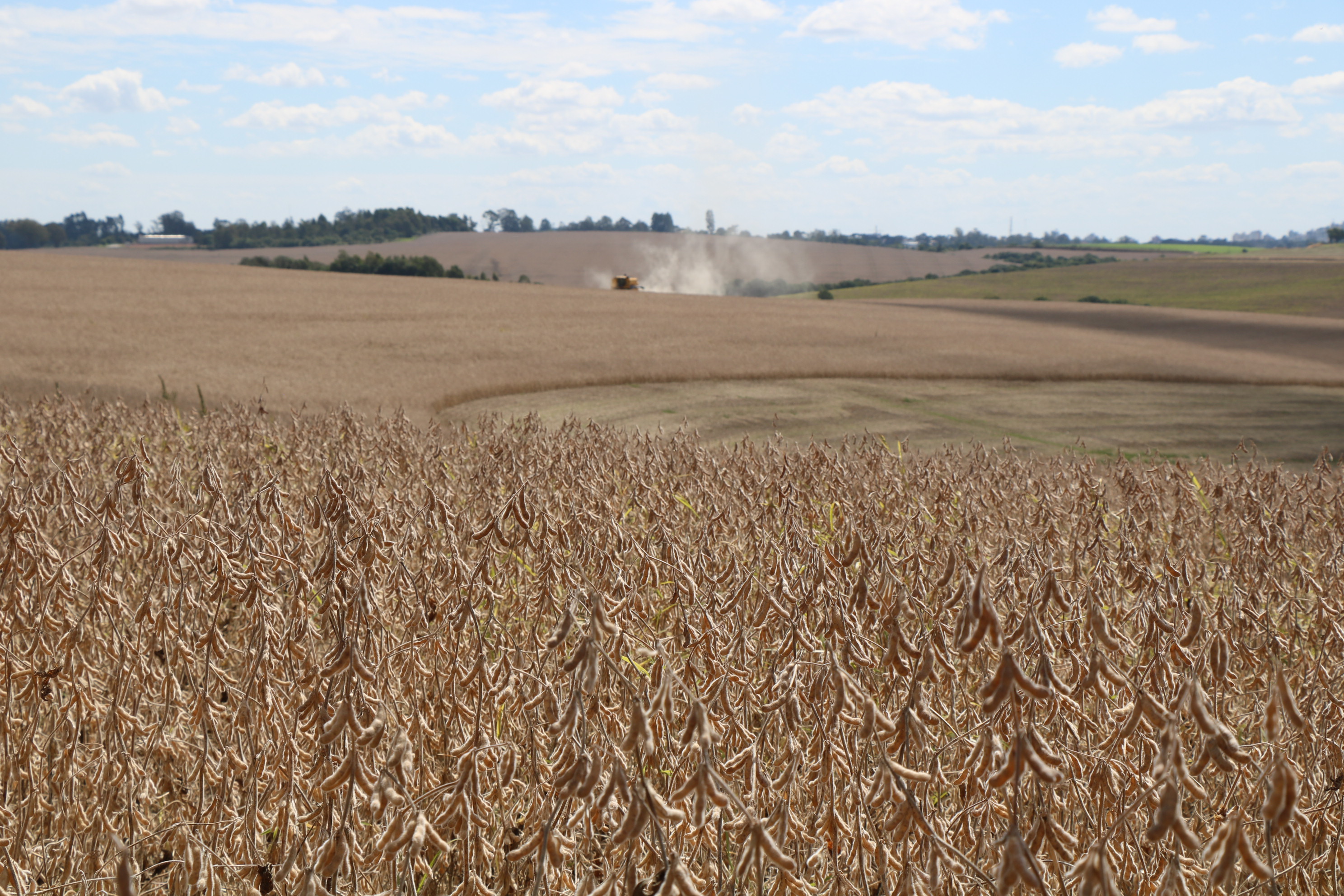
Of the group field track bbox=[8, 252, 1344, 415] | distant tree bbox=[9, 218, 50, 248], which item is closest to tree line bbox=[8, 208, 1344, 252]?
distant tree bbox=[9, 218, 50, 248]

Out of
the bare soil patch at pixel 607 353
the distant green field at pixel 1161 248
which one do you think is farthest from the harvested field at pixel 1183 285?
the distant green field at pixel 1161 248

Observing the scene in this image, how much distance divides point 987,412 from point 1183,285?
61.1 meters

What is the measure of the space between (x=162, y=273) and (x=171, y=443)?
2965 cm

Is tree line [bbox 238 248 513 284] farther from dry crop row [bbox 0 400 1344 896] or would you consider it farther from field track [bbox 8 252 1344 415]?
dry crop row [bbox 0 400 1344 896]

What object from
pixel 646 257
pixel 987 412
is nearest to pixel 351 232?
pixel 646 257

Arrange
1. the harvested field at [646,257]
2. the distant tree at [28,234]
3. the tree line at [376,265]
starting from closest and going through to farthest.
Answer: the tree line at [376,265], the harvested field at [646,257], the distant tree at [28,234]

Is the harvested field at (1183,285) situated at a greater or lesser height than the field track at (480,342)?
greater

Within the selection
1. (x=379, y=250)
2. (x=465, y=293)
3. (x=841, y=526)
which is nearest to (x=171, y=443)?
(x=841, y=526)

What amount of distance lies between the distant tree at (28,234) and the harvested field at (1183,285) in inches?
4504

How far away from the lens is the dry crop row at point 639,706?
182 cm

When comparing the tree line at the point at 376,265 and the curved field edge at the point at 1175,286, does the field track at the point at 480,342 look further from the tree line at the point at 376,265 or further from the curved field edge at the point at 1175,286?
the curved field edge at the point at 1175,286

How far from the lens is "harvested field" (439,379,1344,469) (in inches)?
623

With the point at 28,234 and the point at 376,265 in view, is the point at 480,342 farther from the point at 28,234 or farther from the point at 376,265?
the point at 28,234

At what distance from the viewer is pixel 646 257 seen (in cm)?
8700
